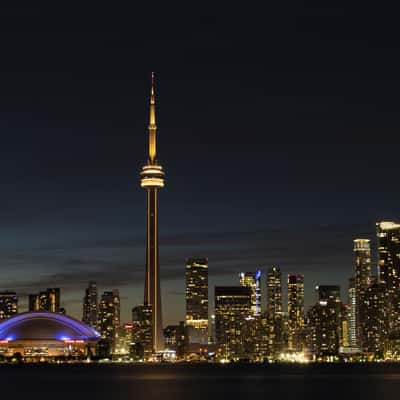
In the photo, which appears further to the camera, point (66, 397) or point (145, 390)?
point (145, 390)

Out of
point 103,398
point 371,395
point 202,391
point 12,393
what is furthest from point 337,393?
point 12,393

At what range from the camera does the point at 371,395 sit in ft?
565

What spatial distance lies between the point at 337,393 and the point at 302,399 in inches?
623

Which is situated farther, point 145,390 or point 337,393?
point 145,390

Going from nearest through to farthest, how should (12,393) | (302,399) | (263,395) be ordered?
(302,399), (263,395), (12,393)

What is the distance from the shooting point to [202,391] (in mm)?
190000

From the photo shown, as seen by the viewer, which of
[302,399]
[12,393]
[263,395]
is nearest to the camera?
[302,399]

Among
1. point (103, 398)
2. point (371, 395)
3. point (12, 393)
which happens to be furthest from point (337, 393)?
point (12, 393)

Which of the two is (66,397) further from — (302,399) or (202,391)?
(302,399)

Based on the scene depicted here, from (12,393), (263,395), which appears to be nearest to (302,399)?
(263,395)

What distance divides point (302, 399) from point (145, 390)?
119ft

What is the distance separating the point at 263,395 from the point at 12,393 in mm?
44723

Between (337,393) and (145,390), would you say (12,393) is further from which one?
(337,393)

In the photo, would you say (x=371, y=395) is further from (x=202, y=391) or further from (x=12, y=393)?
(x=12, y=393)
